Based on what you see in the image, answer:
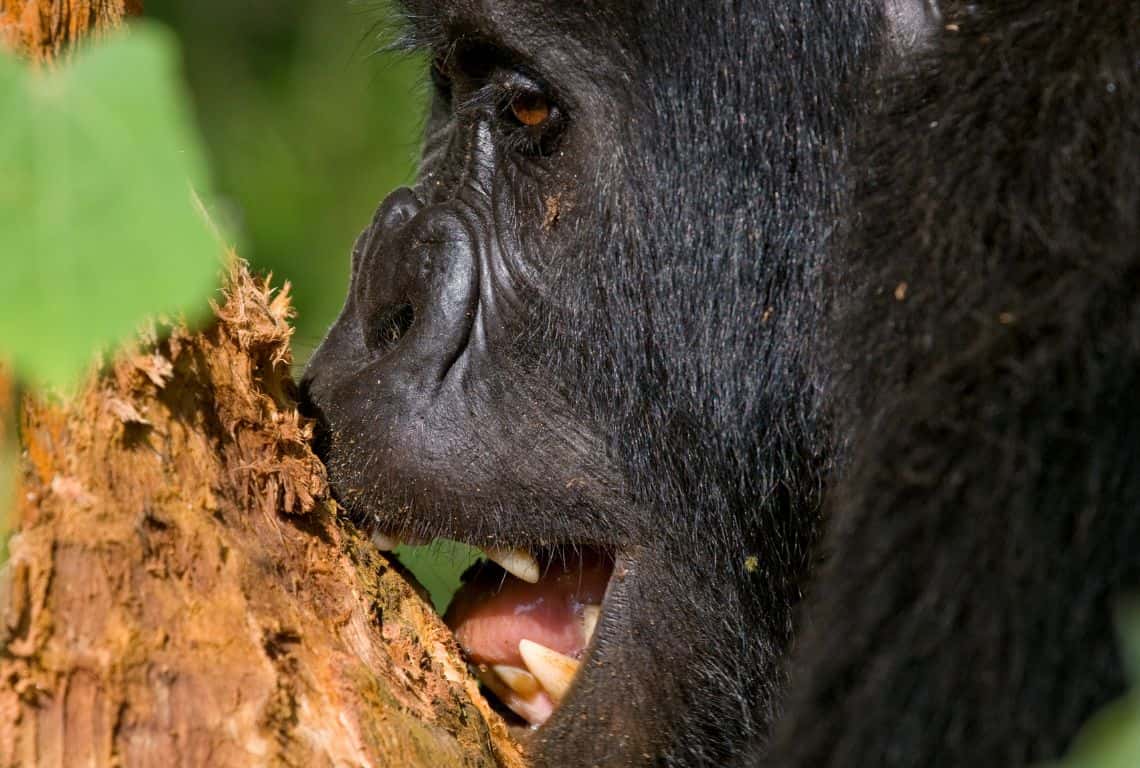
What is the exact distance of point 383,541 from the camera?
1.77 m

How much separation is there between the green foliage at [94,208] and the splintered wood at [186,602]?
0.35 meters

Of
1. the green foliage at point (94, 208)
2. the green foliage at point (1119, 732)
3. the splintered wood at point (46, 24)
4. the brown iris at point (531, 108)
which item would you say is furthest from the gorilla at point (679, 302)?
the green foliage at point (94, 208)

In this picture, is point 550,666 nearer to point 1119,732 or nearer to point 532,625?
point 532,625

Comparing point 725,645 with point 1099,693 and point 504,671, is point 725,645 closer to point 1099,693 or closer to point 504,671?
point 504,671

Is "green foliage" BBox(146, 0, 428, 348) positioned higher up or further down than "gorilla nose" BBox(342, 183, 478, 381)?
higher up

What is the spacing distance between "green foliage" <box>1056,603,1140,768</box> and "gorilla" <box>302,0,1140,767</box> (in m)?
0.27

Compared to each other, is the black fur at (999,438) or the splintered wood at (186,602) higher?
the black fur at (999,438)

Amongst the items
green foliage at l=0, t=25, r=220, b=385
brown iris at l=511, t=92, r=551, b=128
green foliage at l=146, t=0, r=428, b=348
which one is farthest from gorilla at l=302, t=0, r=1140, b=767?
green foliage at l=146, t=0, r=428, b=348

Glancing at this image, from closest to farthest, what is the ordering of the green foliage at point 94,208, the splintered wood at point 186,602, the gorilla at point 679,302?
1. the green foliage at point 94,208
2. the splintered wood at point 186,602
3. the gorilla at point 679,302


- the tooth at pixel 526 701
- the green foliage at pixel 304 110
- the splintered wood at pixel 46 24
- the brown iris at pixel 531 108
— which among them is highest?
the green foliage at pixel 304 110

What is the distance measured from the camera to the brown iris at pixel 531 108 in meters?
1.75

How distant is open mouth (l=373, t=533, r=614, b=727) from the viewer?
1.79 meters

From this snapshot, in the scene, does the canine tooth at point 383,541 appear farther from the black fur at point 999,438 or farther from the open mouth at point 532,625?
the black fur at point 999,438

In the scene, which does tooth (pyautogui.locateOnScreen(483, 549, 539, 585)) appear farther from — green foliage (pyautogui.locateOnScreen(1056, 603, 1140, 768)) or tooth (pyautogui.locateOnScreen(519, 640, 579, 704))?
green foliage (pyautogui.locateOnScreen(1056, 603, 1140, 768))
